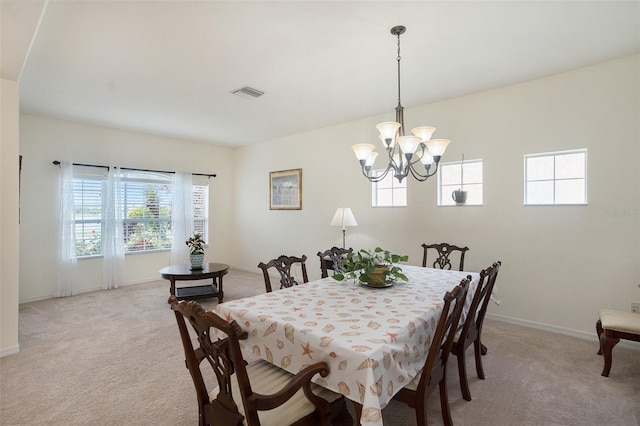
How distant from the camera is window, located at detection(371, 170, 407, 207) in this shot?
4.45 m

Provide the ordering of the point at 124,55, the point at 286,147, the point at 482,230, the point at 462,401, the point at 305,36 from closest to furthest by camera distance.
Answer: the point at 462,401
the point at 305,36
the point at 124,55
the point at 482,230
the point at 286,147

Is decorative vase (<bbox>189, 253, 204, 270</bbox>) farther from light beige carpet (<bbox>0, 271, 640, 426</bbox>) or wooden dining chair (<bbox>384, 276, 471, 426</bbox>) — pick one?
wooden dining chair (<bbox>384, 276, 471, 426</bbox>)

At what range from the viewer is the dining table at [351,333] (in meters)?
1.27

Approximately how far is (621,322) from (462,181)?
205 centimetres

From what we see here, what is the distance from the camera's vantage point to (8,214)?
2803 mm

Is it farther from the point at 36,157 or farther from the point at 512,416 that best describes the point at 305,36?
the point at 36,157

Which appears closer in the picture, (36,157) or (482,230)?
(482,230)

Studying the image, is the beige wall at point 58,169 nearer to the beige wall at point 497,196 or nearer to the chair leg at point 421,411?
the beige wall at point 497,196

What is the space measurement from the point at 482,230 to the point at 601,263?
1.08 m

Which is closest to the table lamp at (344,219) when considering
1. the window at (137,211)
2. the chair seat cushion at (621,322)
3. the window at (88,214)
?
the chair seat cushion at (621,322)

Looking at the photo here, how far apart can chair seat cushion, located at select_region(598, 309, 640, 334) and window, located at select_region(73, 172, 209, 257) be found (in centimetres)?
617

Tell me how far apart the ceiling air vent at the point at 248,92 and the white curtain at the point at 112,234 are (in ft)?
9.67

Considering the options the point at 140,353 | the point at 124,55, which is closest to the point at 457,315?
the point at 140,353

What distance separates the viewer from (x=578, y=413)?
1978 mm
